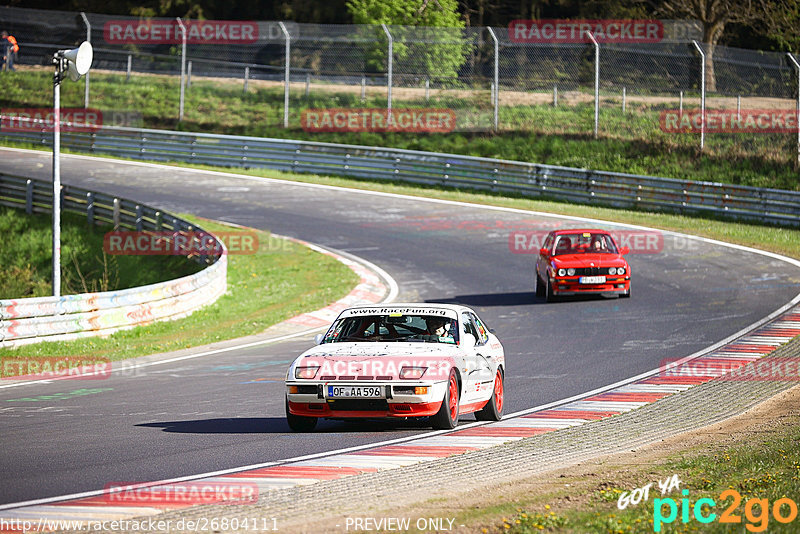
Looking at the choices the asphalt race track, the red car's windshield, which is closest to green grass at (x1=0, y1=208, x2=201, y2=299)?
the asphalt race track

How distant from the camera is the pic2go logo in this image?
21.1 feet

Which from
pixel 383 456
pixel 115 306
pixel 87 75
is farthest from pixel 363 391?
pixel 87 75

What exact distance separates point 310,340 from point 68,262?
14666 millimetres

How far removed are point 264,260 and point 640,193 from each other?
1303 cm

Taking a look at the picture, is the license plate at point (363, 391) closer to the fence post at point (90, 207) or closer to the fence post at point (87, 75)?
the fence post at point (90, 207)

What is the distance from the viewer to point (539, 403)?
1233 cm

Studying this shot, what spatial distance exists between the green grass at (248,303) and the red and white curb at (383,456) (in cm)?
793

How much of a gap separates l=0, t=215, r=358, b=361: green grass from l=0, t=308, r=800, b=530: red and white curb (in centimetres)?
793

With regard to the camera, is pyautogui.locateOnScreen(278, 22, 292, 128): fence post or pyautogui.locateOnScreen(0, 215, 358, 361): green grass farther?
pyautogui.locateOnScreen(278, 22, 292, 128): fence post

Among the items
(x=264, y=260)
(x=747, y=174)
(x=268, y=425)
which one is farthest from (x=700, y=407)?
(x=747, y=174)

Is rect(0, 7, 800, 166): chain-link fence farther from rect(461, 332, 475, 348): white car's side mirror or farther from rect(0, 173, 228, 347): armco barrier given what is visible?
rect(461, 332, 475, 348): white car's side mirror

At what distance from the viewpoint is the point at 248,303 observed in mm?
22250

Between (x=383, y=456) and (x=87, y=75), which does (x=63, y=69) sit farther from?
(x=87, y=75)

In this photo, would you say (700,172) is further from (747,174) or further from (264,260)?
(264,260)
